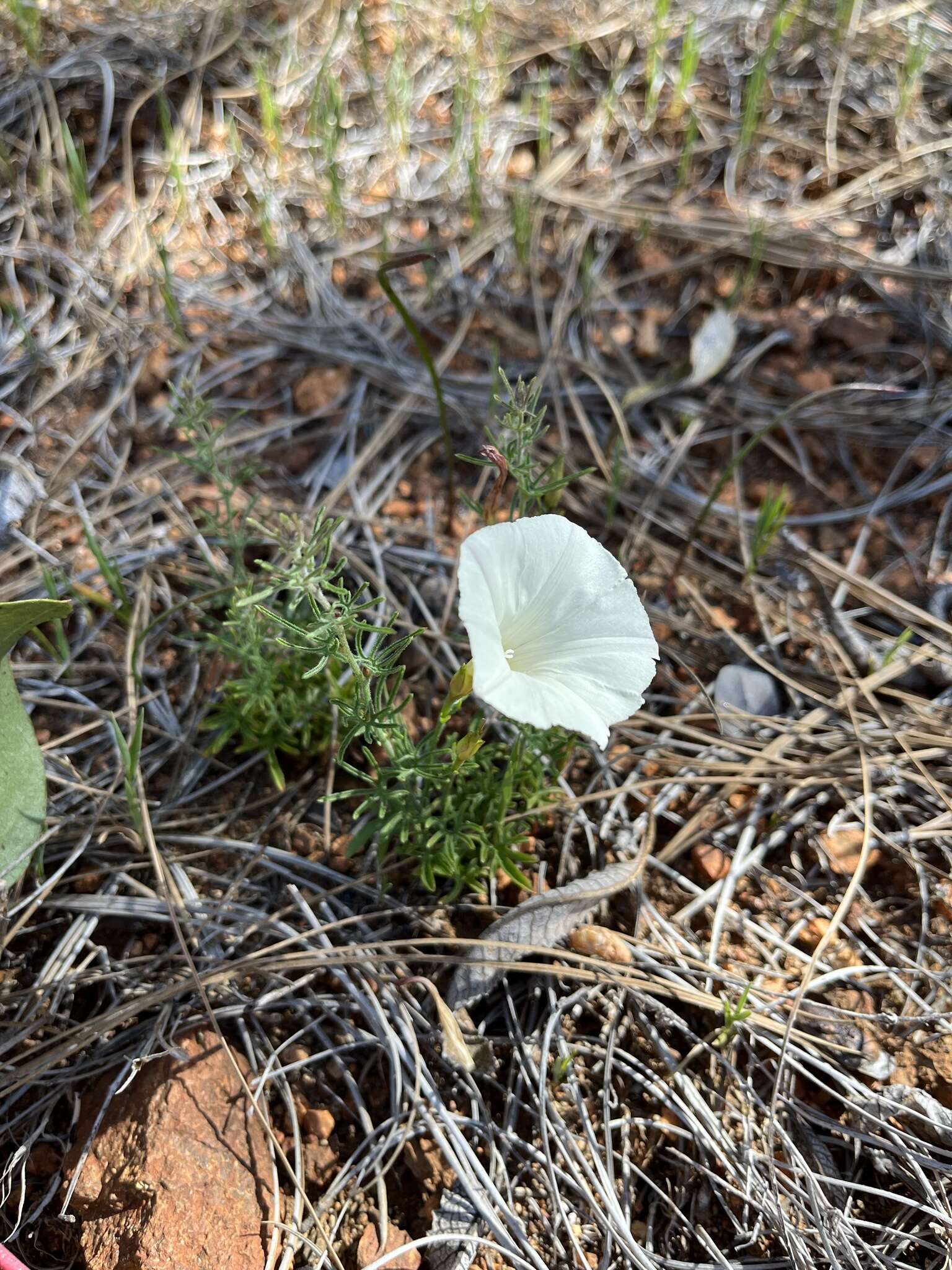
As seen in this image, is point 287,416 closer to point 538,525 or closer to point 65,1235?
point 538,525

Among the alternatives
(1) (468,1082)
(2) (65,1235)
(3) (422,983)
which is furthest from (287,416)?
(2) (65,1235)

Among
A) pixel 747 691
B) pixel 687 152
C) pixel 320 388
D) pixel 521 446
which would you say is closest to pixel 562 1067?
pixel 747 691

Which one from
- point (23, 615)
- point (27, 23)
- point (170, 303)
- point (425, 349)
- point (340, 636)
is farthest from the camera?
point (27, 23)

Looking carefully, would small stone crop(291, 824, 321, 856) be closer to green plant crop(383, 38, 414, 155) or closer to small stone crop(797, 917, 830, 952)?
small stone crop(797, 917, 830, 952)

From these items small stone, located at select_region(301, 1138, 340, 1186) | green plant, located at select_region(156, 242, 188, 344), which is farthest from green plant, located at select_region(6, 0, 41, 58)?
small stone, located at select_region(301, 1138, 340, 1186)

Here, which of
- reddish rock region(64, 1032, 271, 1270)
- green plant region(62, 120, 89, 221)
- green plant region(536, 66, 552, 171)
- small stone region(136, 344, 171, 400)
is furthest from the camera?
green plant region(536, 66, 552, 171)

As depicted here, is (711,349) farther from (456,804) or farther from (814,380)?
(456,804)
